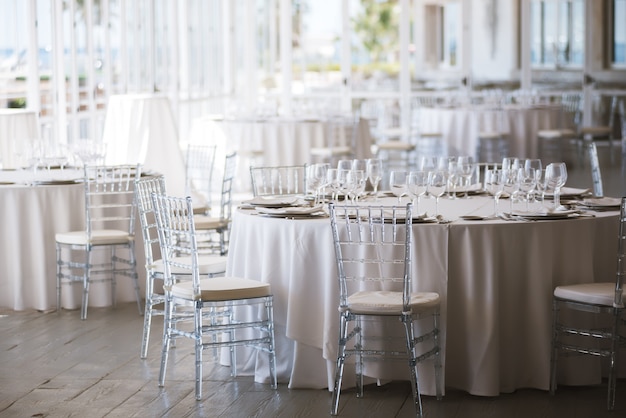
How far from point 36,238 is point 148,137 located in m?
2.94

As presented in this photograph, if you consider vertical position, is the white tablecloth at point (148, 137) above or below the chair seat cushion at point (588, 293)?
above

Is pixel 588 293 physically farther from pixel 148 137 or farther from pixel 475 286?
pixel 148 137

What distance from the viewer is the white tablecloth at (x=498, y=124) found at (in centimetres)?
1442

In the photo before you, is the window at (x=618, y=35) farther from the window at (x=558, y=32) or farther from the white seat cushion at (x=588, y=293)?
the white seat cushion at (x=588, y=293)

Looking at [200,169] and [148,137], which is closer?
[148,137]

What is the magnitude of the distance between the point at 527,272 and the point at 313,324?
102 cm

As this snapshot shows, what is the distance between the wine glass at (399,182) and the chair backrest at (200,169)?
3.22 meters

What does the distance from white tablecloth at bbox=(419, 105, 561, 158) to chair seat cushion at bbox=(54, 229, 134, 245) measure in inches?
314

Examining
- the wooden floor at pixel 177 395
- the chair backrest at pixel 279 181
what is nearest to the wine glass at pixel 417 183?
the wooden floor at pixel 177 395

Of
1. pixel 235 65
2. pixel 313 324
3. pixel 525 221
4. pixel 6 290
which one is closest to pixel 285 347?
pixel 313 324

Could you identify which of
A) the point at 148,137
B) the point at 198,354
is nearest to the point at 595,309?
the point at 198,354

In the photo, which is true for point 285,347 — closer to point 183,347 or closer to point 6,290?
point 183,347

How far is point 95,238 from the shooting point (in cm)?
697

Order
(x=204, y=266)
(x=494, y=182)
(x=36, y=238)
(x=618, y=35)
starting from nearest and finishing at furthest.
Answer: (x=204, y=266) < (x=494, y=182) < (x=36, y=238) < (x=618, y=35)
